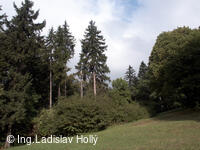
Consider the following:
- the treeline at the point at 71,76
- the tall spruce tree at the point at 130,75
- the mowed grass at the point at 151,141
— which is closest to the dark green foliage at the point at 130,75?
the tall spruce tree at the point at 130,75

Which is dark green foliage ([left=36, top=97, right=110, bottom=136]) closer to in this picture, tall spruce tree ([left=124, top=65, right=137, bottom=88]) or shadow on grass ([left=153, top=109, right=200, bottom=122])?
shadow on grass ([left=153, top=109, right=200, bottom=122])

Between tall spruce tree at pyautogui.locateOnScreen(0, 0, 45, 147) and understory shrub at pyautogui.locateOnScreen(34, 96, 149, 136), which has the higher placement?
tall spruce tree at pyautogui.locateOnScreen(0, 0, 45, 147)

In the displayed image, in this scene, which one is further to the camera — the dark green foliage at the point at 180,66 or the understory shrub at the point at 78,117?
the understory shrub at the point at 78,117

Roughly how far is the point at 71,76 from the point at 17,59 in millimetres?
10012

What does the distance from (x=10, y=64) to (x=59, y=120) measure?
28.1 feet

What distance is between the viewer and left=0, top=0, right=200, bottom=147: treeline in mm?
17045

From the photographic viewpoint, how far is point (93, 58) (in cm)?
2678

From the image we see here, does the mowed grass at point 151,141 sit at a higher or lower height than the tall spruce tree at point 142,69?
lower

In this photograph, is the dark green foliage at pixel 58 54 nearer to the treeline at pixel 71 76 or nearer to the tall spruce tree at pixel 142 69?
the treeline at pixel 71 76

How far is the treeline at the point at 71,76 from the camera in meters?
17.0

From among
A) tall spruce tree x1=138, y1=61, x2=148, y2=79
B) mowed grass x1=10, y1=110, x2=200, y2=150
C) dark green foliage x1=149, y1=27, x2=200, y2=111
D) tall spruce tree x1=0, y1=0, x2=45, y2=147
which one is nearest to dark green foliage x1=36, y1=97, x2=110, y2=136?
tall spruce tree x1=0, y1=0, x2=45, y2=147

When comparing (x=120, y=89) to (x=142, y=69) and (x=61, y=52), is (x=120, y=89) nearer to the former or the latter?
(x=61, y=52)

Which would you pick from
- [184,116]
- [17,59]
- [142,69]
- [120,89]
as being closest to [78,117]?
[17,59]

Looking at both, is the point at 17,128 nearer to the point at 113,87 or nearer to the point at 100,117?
the point at 100,117
